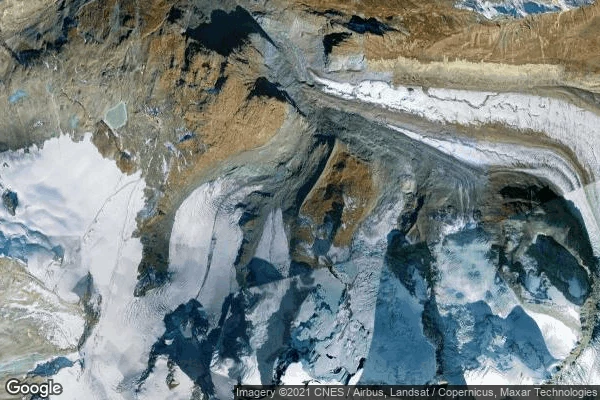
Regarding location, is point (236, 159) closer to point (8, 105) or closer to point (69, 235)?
point (69, 235)

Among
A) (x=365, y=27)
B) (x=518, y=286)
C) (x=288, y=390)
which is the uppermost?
(x=365, y=27)

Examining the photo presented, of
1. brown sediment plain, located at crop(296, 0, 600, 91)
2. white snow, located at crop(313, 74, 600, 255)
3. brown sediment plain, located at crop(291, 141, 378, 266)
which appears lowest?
brown sediment plain, located at crop(291, 141, 378, 266)

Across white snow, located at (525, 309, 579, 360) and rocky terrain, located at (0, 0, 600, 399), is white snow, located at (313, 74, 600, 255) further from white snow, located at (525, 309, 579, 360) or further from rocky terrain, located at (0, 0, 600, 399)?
white snow, located at (525, 309, 579, 360)

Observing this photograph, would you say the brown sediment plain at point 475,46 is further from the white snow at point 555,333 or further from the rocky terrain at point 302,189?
the white snow at point 555,333

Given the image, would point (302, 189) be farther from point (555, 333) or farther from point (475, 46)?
point (555, 333)

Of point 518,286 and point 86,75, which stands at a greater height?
point 86,75

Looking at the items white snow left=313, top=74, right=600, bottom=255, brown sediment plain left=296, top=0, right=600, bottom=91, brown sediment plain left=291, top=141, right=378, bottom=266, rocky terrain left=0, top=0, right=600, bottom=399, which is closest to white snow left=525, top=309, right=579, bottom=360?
rocky terrain left=0, top=0, right=600, bottom=399

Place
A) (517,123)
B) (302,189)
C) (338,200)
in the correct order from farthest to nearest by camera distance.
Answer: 1. (517,123)
2. (302,189)
3. (338,200)

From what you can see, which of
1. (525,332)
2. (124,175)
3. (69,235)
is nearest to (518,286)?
(525,332)

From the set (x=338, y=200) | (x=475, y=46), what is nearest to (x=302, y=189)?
(x=338, y=200)
